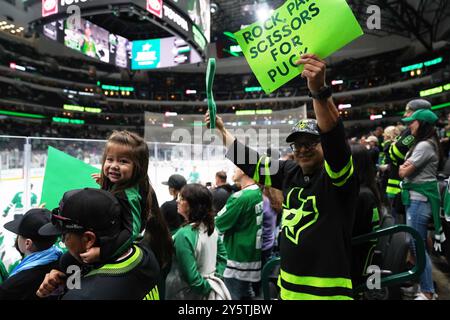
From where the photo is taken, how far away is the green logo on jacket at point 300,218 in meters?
1.50

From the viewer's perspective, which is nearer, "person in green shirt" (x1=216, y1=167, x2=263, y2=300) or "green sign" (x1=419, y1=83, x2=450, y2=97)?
"person in green shirt" (x1=216, y1=167, x2=263, y2=300)

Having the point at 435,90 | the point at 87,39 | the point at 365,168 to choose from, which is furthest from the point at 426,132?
the point at 435,90

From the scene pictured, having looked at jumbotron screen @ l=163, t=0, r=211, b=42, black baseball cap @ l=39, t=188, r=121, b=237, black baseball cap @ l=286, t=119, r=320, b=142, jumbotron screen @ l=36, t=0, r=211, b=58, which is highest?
jumbotron screen @ l=163, t=0, r=211, b=42

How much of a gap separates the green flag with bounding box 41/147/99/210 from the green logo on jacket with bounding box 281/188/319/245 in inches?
70.4

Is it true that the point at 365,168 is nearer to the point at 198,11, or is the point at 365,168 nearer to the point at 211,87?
the point at 211,87

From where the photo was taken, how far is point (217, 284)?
2.25 m

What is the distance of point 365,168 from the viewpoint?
84.1 inches

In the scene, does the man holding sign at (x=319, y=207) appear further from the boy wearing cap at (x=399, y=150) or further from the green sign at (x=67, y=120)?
the green sign at (x=67, y=120)

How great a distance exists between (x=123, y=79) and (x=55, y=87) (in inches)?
349

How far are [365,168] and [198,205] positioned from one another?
1174 mm

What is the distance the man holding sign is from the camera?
4.39 ft

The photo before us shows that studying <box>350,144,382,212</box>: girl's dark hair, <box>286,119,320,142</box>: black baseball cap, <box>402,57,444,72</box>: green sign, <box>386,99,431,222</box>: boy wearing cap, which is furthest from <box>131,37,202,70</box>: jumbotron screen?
<box>402,57,444,72</box>: green sign

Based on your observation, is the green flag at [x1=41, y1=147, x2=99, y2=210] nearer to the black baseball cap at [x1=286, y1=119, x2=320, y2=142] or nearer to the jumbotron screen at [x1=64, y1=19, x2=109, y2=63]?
the black baseball cap at [x1=286, y1=119, x2=320, y2=142]

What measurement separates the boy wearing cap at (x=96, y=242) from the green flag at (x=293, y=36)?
0.95m
